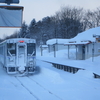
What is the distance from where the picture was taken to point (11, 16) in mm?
6004

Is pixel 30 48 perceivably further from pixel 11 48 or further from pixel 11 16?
pixel 11 16

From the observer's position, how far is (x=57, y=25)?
203 feet

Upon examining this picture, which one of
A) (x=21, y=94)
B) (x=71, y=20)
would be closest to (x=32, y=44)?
(x=21, y=94)

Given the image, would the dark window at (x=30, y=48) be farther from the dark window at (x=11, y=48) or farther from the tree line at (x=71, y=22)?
the tree line at (x=71, y=22)

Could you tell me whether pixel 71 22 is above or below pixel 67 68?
above

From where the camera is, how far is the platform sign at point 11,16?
222 inches

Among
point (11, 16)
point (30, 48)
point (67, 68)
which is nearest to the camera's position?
point (11, 16)

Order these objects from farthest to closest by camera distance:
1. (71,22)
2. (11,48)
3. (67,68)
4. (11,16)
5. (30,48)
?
(71,22) < (67,68) < (30,48) < (11,48) < (11,16)

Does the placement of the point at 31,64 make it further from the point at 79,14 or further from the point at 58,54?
the point at 79,14

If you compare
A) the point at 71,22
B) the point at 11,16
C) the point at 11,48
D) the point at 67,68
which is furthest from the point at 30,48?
the point at 71,22

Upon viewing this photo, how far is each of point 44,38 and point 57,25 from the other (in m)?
7.56

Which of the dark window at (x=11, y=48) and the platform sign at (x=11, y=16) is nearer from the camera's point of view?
the platform sign at (x=11, y=16)

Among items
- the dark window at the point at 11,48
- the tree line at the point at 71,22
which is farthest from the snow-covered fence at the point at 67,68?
the tree line at the point at 71,22

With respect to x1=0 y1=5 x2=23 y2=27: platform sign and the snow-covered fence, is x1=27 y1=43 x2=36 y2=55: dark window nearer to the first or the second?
the snow-covered fence
